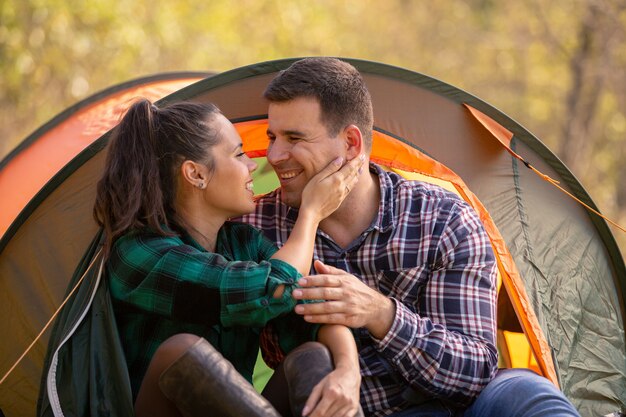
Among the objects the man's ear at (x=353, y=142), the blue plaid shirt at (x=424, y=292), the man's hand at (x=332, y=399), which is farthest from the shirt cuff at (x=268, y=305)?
the man's ear at (x=353, y=142)

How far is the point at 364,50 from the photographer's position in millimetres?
12961

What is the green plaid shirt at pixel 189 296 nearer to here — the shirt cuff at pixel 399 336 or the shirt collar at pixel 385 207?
the shirt cuff at pixel 399 336

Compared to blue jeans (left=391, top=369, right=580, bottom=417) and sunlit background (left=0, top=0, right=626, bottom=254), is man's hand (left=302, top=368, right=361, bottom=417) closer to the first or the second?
blue jeans (left=391, top=369, right=580, bottom=417)

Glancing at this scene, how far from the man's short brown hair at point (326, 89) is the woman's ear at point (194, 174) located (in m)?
0.39

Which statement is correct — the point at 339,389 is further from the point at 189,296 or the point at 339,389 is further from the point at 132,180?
the point at 132,180

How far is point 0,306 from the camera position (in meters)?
3.04

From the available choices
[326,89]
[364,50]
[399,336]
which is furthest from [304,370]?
[364,50]

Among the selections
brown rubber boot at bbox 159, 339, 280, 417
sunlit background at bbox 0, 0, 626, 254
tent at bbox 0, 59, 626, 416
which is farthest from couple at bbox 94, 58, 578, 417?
sunlit background at bbox 0, 0, 626, 254

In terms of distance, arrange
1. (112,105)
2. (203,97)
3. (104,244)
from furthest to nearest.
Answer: (112,105) → (203,97) → (104,244)

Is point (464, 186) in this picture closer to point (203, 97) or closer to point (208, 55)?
point (203, 97)

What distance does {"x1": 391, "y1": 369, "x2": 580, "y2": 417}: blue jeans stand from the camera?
2279 millimetres

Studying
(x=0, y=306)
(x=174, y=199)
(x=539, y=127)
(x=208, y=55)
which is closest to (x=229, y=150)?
(x=174, y=199)

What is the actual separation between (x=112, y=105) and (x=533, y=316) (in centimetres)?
229

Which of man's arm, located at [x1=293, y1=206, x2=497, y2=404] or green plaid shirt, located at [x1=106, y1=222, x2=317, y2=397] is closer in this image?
green plaid shirt, located at [x1=106, y1=222, x2=317, y2=397]
